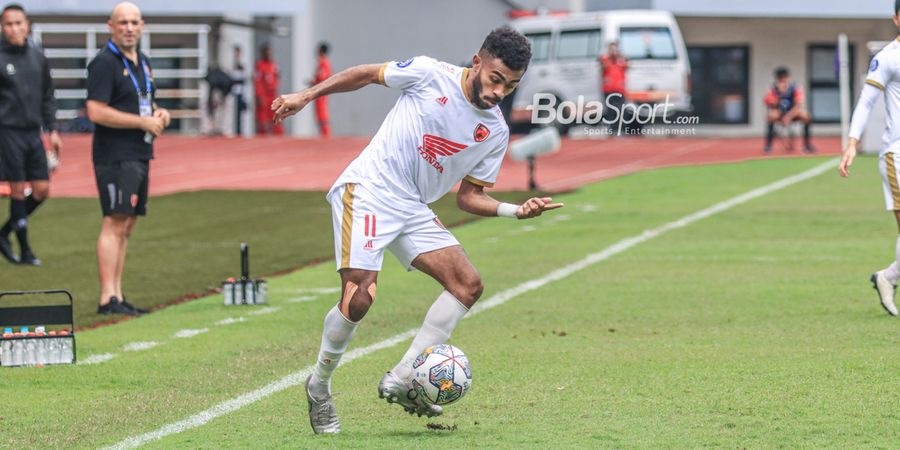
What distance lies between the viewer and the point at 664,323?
10828 mm

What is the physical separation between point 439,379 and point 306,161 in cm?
2512

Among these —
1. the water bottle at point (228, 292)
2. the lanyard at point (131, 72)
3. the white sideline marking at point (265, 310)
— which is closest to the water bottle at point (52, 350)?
the white sideline marking at point (265, 310)

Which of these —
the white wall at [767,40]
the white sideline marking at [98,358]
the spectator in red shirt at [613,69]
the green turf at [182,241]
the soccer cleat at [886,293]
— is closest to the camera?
the white sideline marking at [98,358]

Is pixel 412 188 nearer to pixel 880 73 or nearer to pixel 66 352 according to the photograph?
pixel 66 352

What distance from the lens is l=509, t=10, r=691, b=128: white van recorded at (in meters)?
36.6

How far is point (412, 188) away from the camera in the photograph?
23.9 ft

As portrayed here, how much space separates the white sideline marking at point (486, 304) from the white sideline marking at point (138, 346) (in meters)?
1.35

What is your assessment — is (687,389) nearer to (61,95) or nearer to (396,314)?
(396,314)

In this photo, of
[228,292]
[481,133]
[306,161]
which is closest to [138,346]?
[228,292]

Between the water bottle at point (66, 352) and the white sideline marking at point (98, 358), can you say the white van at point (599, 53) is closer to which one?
the white sideline marking at point (98, 358)

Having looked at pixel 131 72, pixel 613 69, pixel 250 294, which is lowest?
pixel 250 294

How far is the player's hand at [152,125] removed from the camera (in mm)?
11367

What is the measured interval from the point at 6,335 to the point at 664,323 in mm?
4331

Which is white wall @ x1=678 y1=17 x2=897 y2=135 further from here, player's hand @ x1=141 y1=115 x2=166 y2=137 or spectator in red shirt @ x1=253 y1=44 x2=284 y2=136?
player's hand @ x1=141 y1=115 x2=166 y2=137
